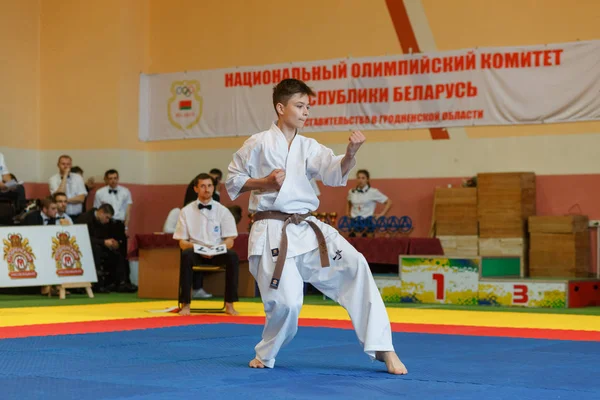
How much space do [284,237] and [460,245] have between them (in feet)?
25.3

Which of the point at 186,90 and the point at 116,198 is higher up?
the point at 186,90

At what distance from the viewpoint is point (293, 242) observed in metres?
4.61

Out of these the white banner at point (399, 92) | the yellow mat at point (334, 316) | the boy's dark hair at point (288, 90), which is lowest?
the yellow mat at point (334, 316)

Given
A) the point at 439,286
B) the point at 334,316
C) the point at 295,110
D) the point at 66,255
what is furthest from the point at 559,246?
the point at 295,110

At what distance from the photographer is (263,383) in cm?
403

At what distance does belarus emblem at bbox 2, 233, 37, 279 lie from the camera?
1014 cm

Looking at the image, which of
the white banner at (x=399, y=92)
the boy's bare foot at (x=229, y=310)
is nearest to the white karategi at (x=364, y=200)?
the white banner at (x=399, y=92)

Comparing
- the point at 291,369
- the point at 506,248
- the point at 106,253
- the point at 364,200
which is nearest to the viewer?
the point at 291,369

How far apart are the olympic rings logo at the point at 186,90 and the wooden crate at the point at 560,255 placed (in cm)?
606

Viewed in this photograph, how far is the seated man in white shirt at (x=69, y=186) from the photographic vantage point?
1312 cm

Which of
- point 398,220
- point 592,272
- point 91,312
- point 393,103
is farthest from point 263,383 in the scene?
point 393,103

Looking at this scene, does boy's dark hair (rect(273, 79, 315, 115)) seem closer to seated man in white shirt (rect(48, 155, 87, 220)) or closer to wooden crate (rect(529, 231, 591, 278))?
wooden crate (rect(529, 231, 591, 278))

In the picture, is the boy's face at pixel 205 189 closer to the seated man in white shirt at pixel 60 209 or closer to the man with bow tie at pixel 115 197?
the seated man in white shirt at pixel 60 209

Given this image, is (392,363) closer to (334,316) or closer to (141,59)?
(334,316)
